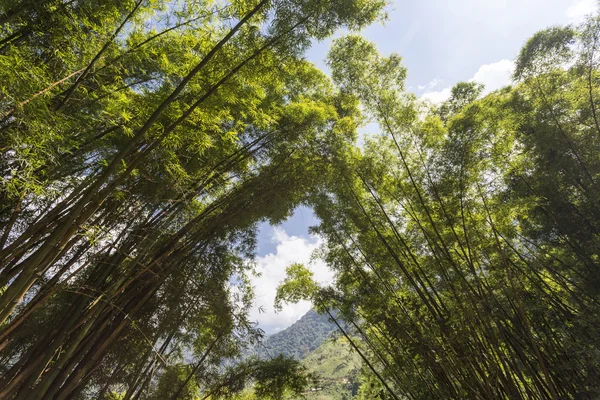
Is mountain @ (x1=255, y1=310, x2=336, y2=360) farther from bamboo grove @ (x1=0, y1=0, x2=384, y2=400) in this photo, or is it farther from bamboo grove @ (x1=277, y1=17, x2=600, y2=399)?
bamboo grove @ (x1=0, y1=0, x2=384, y2=400)

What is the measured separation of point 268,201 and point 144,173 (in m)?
1.94

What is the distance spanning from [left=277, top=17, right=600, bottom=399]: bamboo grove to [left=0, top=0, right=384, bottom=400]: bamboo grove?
0.96 metres

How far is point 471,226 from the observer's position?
3850mm

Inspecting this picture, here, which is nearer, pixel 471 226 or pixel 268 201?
pixel 471 226

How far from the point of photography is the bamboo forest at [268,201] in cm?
236

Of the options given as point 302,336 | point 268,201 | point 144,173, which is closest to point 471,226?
point 268,201

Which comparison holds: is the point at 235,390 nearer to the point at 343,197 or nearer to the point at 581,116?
the point at 343,197

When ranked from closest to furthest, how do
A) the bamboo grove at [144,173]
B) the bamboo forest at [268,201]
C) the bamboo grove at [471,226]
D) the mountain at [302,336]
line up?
the bamboo grove at [144,173]
the bamboo forest at [268,201]
the bamboo grove at [471,226]
the mountain at [302,336]

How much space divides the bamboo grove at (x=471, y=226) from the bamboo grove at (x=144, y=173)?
3.14ft

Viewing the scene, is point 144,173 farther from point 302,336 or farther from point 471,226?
point 302,336

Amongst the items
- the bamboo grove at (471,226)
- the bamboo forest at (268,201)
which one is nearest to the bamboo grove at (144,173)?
the bamboo forest at (268,201)

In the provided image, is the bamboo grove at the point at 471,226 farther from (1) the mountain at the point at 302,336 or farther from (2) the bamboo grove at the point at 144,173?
(1) the mountain at the point at 302,336

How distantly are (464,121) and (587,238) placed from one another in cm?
308

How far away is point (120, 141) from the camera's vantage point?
11.0 ft
